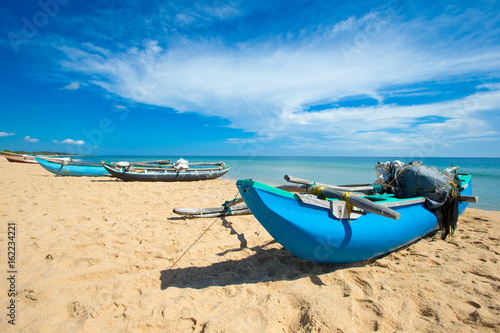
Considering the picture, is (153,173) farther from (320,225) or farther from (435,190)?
(435,190)

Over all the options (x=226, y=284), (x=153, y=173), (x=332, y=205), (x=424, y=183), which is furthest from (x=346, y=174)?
(x=226, y=284)

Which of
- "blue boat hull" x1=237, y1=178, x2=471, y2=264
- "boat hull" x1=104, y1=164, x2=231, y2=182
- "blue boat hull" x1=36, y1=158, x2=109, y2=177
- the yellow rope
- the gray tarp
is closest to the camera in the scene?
"blue boat hull" x1=237, y1=178, x2=471, y2=264

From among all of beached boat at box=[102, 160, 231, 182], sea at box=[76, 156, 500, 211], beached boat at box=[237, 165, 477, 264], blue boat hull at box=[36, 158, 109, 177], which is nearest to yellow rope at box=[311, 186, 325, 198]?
beached boat at box=[237, 165, 477, 264]

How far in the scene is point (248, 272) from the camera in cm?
308

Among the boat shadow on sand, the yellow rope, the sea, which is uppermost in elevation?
the yellow rope

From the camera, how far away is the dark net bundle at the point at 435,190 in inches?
159

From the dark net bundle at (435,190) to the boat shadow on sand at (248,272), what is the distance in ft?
5.93

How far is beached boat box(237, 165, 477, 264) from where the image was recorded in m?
2.55

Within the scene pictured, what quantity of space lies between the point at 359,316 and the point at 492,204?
1071cm

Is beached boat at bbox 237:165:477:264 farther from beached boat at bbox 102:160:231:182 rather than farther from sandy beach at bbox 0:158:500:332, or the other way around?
beached boat at bbox 102:160:231:182

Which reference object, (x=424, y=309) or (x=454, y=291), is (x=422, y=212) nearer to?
(x=454, y=291)

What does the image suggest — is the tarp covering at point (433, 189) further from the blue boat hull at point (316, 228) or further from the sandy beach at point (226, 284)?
the blue boat hull at point (316, 228)

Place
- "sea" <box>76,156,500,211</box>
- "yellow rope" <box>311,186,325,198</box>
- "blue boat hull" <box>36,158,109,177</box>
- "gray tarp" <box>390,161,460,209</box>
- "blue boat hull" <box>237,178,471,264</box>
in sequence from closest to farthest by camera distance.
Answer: "blue boat hull" <box>237,178,471,264</box>, "yellow rope" <box>311,186,325,198</box>, "gray tarp" <box>390,161,460,209</box>, "sea" <box>76,156,500,211</box>, "blue boat hull" <box>36,158,109,177</box>

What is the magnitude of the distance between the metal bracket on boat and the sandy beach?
0.78 metres
